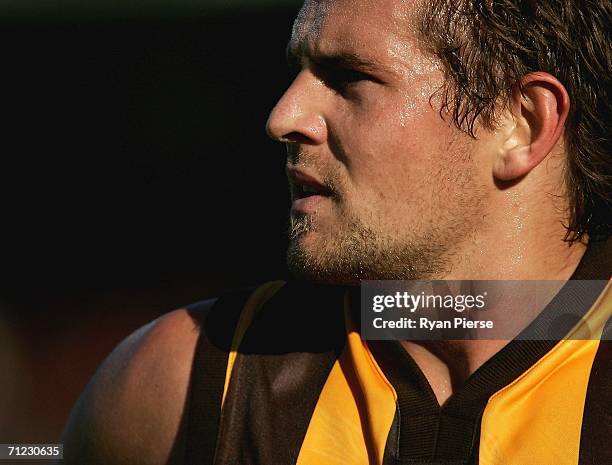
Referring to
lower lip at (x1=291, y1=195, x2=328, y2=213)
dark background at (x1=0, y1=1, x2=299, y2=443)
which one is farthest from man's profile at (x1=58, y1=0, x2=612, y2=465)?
dark background at (x1=0, y1=1, x2=299, y2=443)

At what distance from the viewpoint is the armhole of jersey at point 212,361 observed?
2125mm

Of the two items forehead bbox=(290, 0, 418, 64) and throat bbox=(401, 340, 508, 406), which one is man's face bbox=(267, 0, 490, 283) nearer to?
forehead bbox=(290, 0, 418, 64)

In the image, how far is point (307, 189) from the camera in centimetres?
221

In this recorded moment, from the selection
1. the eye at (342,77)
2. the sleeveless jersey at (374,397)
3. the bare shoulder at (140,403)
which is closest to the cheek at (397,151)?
the eye at (342,77)

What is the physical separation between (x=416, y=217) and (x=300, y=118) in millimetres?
349

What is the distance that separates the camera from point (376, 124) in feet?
6.87

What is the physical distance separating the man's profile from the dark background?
3.88m

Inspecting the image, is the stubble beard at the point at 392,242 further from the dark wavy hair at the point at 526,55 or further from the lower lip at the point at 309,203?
the dark wavy hair at the point at 526,55

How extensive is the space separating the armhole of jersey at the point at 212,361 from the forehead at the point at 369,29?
0.66 metres

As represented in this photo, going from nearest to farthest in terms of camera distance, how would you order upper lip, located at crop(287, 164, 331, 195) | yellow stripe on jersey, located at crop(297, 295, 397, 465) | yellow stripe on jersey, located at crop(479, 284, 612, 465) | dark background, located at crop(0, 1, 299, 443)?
yellow stripe on jersey, located at crop(479, 284, 612, 465)
yellow stripe on jersey, located at crop(297, 295, 397, 465)
upper lip, located at crop(287, 164, 331, 195)
dark background, located at crop(0, 1, 299, 443)

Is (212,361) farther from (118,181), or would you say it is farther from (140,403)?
(118,181)

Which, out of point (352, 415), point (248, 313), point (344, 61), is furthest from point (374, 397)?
point (344, 61)

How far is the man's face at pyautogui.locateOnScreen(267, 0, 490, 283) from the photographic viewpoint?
2.10 meters

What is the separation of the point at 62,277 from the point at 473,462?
5241 mm
